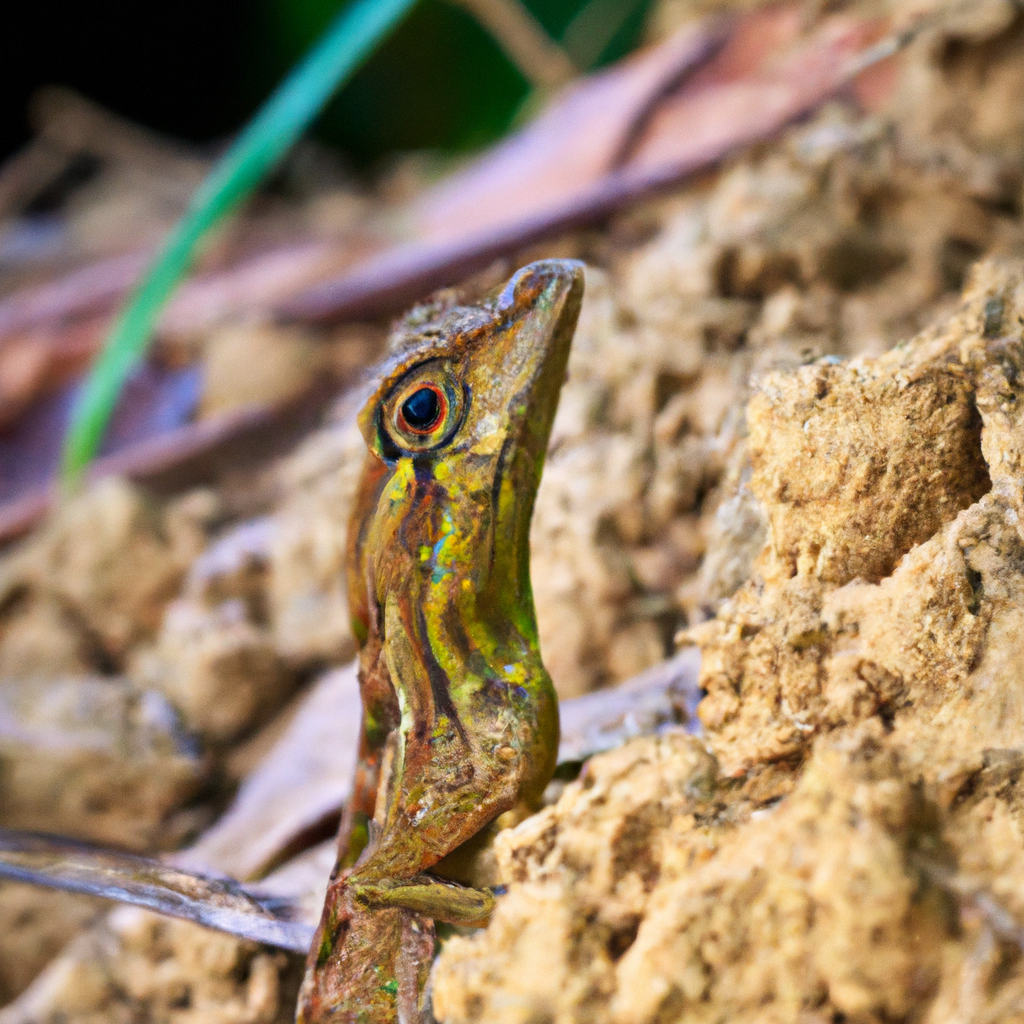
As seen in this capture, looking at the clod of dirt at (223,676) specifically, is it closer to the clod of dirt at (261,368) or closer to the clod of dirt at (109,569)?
the clod of dirt at (109,569)

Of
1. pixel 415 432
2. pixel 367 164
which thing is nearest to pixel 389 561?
pixel 415 432

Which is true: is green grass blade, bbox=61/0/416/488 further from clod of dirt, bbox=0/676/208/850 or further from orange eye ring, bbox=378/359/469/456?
orange eye ring, bbox=378/359/469/456

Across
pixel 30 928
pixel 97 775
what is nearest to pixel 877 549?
pixel 97 775

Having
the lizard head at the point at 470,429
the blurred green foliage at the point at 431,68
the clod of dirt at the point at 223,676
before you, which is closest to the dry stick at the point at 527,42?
the blurred green foliage at the point at 431,68

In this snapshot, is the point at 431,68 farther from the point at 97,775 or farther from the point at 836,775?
the point at 836,775

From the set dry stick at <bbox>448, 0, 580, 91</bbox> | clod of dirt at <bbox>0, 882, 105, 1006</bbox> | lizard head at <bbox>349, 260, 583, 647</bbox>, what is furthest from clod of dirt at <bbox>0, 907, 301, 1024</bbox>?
dry stick at <bbox>448, 0, 580, 91</bbox>
